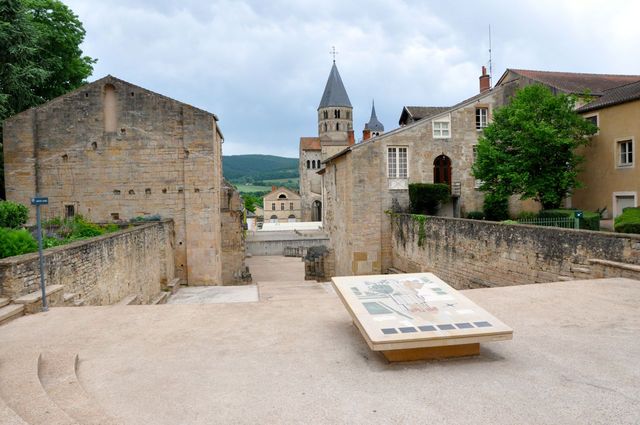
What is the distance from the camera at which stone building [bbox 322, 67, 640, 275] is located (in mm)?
21656

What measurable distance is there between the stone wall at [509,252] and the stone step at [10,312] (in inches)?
423

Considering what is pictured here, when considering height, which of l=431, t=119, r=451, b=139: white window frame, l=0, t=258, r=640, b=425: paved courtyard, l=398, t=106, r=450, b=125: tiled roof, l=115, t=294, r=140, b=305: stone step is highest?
l=398, t=106, r=450, b=125: tiled roof

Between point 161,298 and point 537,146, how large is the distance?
48.0ft

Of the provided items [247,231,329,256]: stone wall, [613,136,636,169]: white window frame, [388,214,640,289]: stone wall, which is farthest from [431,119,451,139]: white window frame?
[247,231,329,256]: stone wall

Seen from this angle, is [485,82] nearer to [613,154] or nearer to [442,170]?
[442,170]

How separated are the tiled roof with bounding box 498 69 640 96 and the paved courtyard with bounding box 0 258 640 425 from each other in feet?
62.9

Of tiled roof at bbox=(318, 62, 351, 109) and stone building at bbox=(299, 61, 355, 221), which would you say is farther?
tiled roof at bbox=(318, 62, 351, 109)

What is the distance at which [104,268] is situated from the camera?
1038 cm

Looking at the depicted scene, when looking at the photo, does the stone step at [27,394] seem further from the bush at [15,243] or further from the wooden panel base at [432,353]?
the bush at [15,243]

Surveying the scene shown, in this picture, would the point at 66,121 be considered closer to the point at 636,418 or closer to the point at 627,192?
the point at 636,418

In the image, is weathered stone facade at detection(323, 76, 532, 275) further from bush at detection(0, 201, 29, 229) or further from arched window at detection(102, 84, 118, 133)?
bush at detection(0, 201, 29, 229)

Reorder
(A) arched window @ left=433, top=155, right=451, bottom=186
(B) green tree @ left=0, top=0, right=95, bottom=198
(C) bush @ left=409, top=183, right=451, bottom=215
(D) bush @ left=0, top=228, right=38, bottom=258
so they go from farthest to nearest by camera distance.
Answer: (A) arched window @ left=433, top=155, right=451, bottom=186
(C) bush @ left=409, top=183, right=451, bottom=215
(B) green tree @ left=0, top=0, right=95, bottom=198
(D) bush @ left=0, top=228, right=38, bottom=258

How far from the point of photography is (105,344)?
5.65 metres

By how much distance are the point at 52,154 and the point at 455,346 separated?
1741 centimetres
